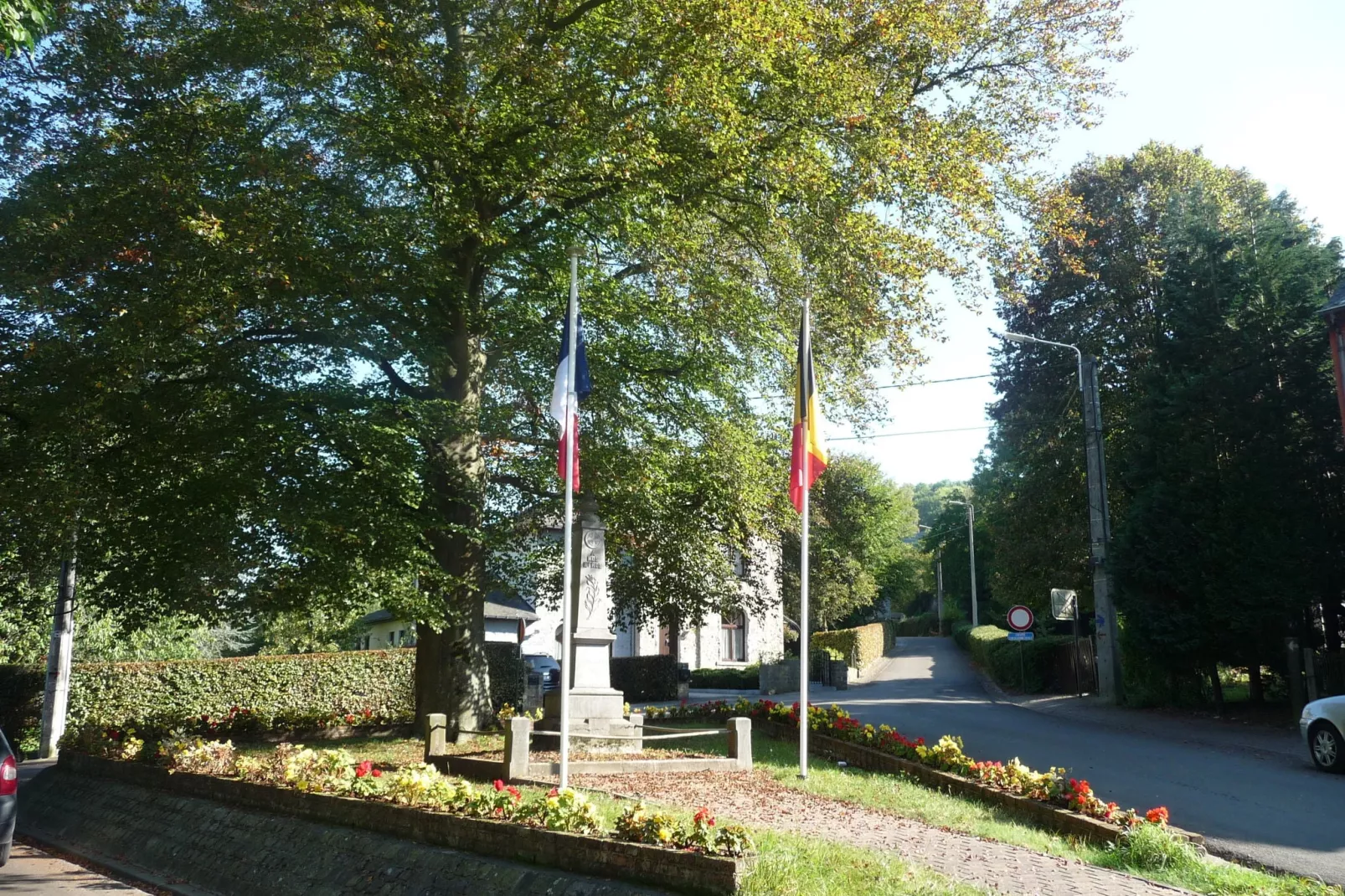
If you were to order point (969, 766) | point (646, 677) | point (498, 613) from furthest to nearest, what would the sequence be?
point (498, 613), point (646, 677), point (969, 766)

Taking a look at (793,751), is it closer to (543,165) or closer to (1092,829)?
(1092,829)

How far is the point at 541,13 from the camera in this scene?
634 inches

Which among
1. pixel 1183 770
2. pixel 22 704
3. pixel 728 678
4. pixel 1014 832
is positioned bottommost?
pixel 728 678

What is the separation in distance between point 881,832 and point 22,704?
823 inches

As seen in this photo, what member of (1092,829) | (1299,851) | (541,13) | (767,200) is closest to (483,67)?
(541,13)

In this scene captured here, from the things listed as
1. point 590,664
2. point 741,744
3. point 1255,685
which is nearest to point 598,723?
point 590,664

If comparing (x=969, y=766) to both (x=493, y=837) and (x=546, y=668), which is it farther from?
(x=546, y=668)

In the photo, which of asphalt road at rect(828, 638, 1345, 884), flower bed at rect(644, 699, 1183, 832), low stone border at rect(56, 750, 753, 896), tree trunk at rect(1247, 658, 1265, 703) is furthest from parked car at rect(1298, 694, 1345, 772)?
low stone border at rect(56, 750, 753, 896)

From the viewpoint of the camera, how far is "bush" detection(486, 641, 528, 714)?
29.4 m

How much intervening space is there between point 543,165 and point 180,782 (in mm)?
10118

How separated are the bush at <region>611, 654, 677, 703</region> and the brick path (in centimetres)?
2368

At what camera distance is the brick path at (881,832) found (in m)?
8.38

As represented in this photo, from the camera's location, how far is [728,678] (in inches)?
1673

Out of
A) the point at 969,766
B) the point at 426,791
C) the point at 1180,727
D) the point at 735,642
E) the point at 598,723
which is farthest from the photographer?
the point at 735,642
